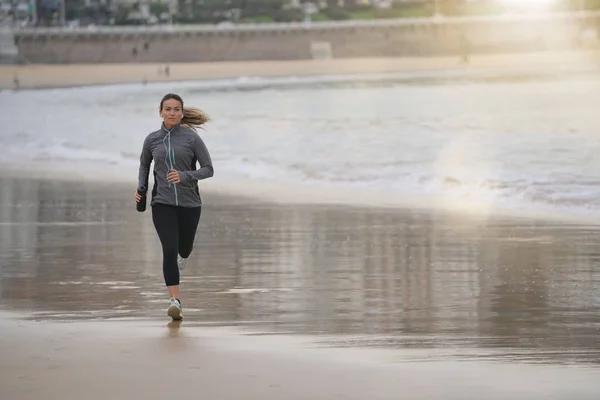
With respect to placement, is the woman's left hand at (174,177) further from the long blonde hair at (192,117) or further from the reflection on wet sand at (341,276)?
the reflection on wet sand at (341,276)

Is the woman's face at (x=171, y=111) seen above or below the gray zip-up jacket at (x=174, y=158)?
above

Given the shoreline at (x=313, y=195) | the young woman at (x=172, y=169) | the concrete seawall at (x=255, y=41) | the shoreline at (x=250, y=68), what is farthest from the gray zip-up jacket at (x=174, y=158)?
the concrete seawall at (x=255, y=41)

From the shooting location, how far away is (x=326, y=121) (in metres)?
68.9

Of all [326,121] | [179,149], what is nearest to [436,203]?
[179,149]

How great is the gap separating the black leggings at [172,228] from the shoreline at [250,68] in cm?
11836

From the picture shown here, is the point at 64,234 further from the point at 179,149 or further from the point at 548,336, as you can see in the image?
the point at 548,336

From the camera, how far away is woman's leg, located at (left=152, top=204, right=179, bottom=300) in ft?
30.0

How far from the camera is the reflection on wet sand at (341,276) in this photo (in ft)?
28.0

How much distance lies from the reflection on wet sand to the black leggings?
0.89ft

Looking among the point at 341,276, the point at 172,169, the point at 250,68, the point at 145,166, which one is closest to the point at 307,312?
the point at 172,169

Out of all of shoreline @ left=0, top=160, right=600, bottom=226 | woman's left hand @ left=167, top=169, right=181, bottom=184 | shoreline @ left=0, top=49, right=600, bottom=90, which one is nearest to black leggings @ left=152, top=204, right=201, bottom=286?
woman's left hand @ left=167, top=169, right=181, bottom=184

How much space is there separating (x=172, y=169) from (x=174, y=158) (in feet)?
0.27

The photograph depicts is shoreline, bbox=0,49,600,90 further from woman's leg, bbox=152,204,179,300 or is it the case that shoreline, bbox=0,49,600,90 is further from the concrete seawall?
woman's leg, bbox=152,204,179,300

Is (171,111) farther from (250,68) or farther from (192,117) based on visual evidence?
(250,68)
